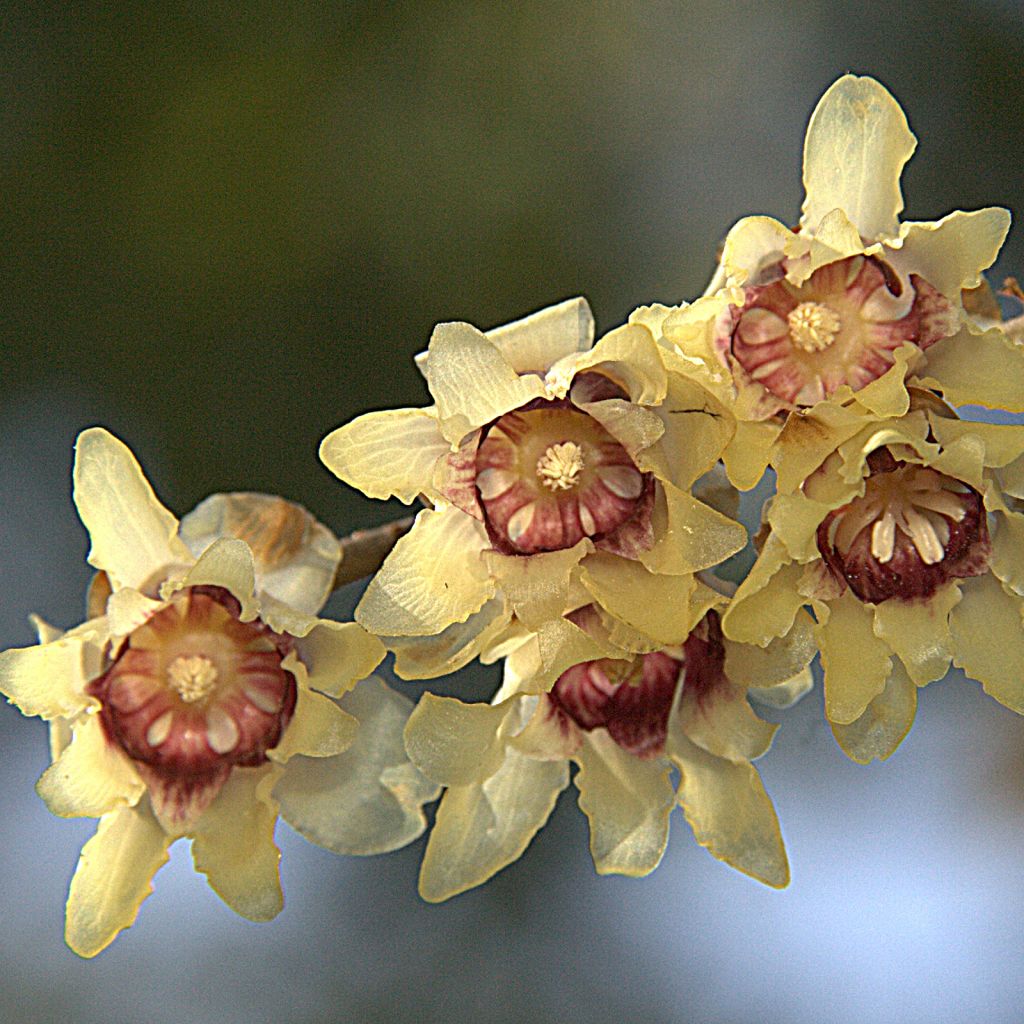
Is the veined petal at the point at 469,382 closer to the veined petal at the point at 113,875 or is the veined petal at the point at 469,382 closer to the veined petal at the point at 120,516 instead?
the veined petal at the point at 120,516

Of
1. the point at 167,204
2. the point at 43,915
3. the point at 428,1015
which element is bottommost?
the point at 428,1015

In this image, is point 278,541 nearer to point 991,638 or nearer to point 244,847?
point 244,847

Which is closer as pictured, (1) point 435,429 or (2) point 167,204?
(1) point 435,429

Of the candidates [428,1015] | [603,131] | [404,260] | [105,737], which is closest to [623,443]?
[105,737]

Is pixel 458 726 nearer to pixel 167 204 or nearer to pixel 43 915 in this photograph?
pixel 167 204

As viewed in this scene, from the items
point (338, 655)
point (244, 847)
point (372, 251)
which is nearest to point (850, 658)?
point (338, 655)

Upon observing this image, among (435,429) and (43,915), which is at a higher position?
(435,429)

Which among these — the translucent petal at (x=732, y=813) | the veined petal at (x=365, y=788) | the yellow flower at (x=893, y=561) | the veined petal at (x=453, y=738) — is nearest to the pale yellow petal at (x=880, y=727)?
the yellow flower at (x=893, y=561)

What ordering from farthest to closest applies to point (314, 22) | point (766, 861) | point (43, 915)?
1. point (43, 915)
2. point (314, 22)
3. point (766, 861)
